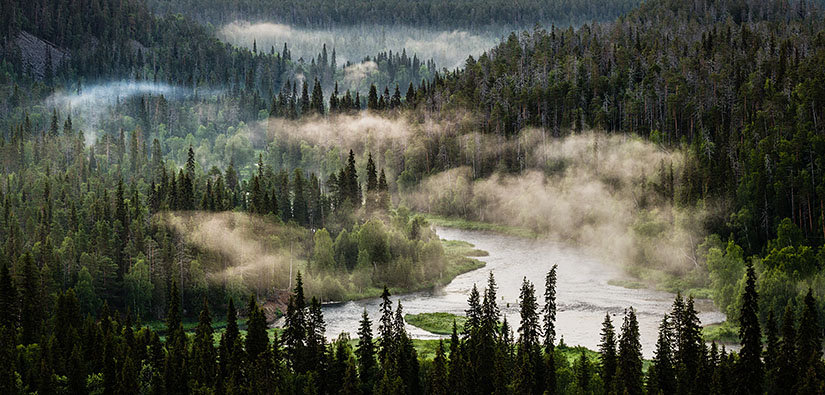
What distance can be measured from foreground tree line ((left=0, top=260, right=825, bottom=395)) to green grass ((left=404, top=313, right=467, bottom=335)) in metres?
31.8

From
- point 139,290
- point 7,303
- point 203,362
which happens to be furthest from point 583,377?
point 139,290

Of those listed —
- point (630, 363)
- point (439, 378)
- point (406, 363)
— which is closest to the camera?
point (439, 378)

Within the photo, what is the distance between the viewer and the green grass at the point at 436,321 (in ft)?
587

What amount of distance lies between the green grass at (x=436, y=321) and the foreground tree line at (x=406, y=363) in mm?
31771

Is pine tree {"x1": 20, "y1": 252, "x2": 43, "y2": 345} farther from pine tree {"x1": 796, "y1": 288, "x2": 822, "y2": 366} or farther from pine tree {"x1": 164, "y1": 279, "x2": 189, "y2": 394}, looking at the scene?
pine tree {"x1": 796, "y1": 288, "x2": 822, "y2": 366}

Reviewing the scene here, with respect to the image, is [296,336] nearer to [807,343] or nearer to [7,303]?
[7,303]

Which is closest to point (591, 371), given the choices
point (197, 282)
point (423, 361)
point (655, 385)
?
point (655, 385)

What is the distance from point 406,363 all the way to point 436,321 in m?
54.6

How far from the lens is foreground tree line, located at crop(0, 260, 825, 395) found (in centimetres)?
12138

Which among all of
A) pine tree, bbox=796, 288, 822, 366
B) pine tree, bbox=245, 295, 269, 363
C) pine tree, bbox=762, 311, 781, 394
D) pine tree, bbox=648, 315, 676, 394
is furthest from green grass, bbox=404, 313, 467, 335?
pine tree, bbox=796, 288, 822, 366

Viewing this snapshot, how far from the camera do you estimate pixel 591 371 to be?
12862 centimetres

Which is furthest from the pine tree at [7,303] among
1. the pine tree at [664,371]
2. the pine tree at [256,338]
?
the pine tree at [664,371]

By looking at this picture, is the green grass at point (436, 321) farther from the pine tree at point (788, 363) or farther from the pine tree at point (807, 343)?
the pine tree at point (807, 343)

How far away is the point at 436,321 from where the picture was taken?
185 meters
